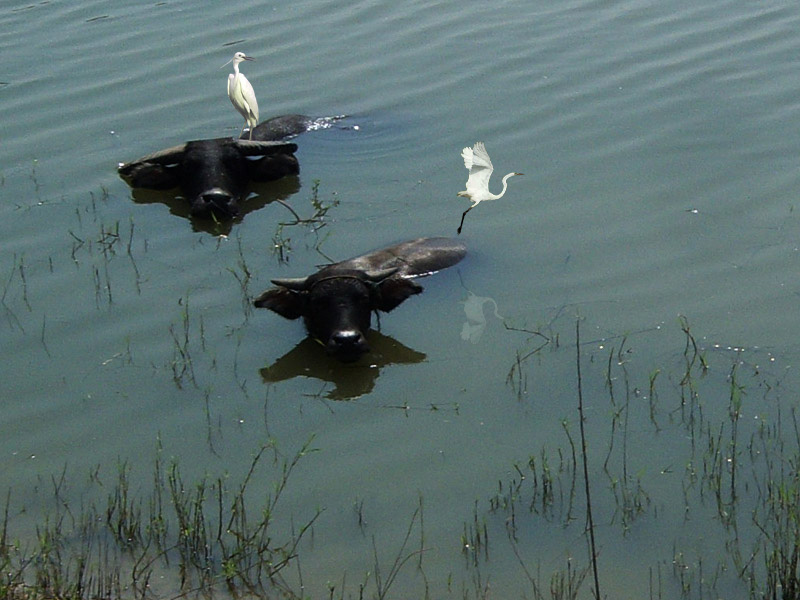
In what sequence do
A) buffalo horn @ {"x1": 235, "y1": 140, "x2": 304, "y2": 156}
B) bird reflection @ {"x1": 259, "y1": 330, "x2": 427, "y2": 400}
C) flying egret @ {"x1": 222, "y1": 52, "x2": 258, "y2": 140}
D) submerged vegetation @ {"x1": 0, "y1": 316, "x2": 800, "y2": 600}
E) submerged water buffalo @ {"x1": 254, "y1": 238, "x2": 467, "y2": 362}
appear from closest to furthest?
submerged vegetation @ {"x1": 0, "y1": 316, "x2": 800, "y2": 600}
bird reflection @ {"x1": 259, "y1": 330, "x2": 427, "y2": 400}
submerged water buffalo @ {"x1": 254, "y1": 238, "x2": 467, "y2": 362}
buffalo horn @ {"x1": 235, "y1": 140, "x2": 304, "y2": 156}
flying egret @ {"x1": 222, "y1": 52, "x2": 258, "y2": 140}

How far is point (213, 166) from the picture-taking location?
1027 cm

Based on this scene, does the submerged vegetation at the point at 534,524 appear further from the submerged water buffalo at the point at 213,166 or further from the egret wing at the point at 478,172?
the submerged water buffalo at the point at 213,166

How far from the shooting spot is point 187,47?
542 inches

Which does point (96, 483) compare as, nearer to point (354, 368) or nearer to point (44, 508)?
point (44, 508)

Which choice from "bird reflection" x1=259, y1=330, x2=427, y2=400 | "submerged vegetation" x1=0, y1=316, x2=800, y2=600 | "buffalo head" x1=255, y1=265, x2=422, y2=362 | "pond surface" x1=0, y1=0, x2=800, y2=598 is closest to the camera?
"submerged vegetation" x1=0, y1=316, x2=800, y2=600

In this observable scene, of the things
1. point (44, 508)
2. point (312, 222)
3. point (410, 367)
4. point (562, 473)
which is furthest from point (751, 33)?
point (44, 508)

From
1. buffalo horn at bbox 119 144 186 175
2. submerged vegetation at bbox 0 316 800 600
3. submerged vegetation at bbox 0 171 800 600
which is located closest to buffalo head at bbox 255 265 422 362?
submerged vegetation at bbox 0 171 800 600

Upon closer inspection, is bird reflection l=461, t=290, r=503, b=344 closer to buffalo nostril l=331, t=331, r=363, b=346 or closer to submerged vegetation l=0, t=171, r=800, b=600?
submerged vegetation l=0, t=171, r=800, b=600

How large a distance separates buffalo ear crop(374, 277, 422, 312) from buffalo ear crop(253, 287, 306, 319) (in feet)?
1.42

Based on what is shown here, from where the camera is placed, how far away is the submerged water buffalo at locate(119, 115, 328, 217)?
10.2 m

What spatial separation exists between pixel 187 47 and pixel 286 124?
280 cm

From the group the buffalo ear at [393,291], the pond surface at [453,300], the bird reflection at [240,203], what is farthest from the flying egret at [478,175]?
the bird reflection at [240,203]

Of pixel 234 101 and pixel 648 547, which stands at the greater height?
pixel 234 101

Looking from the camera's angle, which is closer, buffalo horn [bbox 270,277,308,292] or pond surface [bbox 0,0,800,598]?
pond surface [bbox 0,0,800,598]
